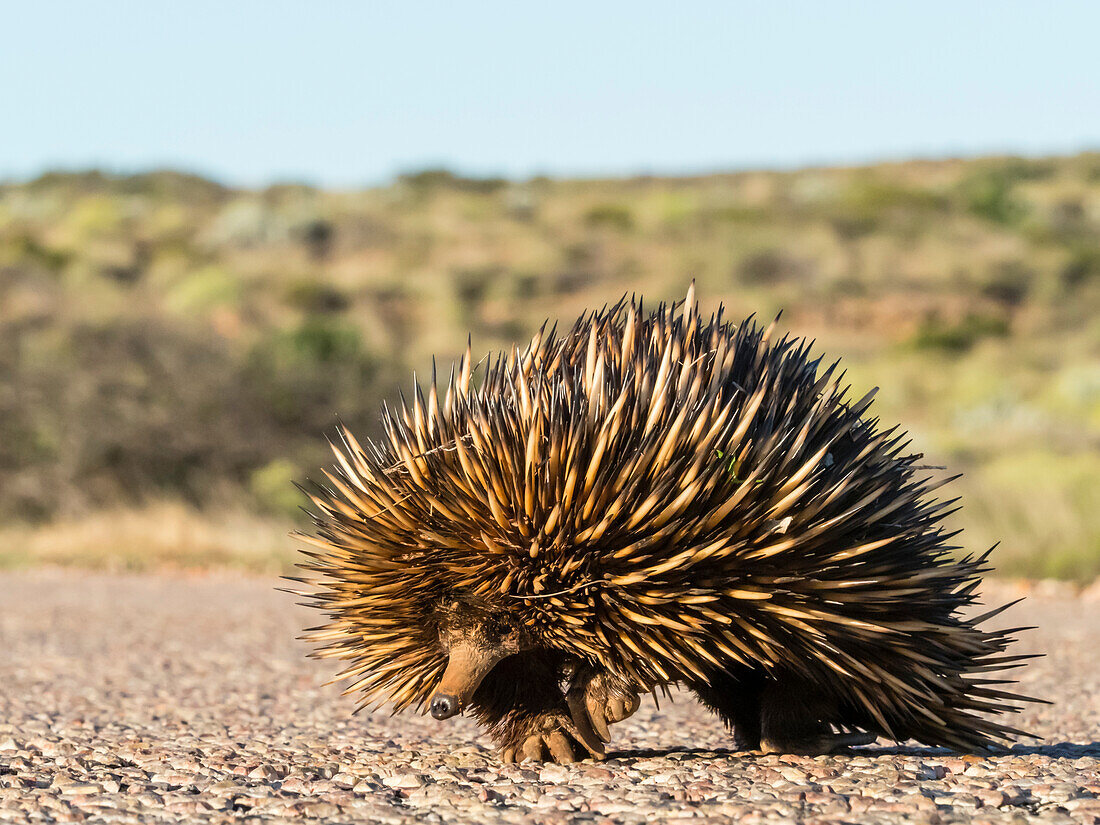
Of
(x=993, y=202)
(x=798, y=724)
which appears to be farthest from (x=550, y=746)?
(x=993, y=202)

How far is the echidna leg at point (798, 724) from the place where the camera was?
457 cm

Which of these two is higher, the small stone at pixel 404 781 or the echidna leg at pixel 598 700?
the echidna leg at pixel 598 700

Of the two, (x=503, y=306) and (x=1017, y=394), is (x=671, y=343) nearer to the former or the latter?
(x=1017, y=394)

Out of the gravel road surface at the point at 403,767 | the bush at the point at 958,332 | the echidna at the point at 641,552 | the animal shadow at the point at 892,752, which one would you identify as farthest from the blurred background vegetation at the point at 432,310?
the animal shadow at the point at 892,752

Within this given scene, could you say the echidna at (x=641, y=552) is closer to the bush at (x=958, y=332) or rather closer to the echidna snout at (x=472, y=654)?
the echidna snout at (x=472, y=654)

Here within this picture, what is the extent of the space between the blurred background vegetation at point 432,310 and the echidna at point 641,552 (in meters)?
2.12

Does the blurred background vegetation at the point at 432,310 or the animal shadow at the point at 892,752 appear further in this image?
the blurred background vegetation at the point at 432,310

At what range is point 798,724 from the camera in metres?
4.60

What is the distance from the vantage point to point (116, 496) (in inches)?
731

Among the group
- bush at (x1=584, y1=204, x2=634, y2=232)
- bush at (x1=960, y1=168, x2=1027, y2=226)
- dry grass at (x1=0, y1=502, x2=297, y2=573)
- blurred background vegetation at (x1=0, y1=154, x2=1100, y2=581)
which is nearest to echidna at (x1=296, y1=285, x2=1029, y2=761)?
blurred background vegetation at (x1=0, y1=154, x2=1100, y2=581)

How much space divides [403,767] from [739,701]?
3.85 feet

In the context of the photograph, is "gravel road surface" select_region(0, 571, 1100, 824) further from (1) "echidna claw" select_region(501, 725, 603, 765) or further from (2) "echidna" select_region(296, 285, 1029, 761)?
(2) "echidna" select_region(296, 285, 1029, 761)

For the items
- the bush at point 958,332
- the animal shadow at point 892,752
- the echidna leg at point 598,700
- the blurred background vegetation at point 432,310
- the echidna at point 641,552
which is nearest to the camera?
the echidna at point 641,552

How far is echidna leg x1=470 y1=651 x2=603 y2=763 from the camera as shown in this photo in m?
4.57
